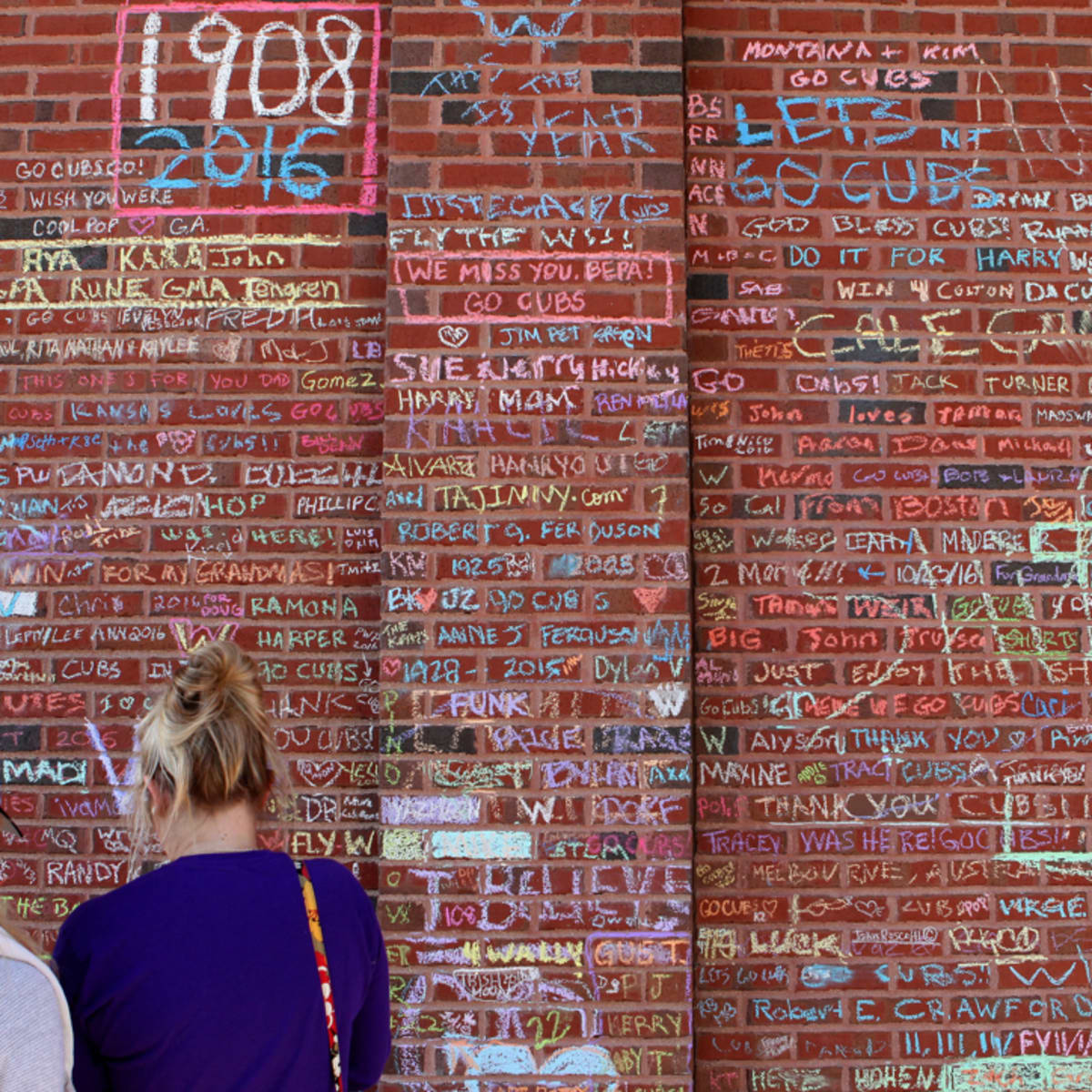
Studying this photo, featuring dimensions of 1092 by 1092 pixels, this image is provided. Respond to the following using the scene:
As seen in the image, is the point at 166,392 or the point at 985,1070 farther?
the point at 166,392

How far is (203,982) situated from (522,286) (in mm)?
2075

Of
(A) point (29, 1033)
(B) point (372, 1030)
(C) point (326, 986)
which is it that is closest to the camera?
(A) point (29, 1033)

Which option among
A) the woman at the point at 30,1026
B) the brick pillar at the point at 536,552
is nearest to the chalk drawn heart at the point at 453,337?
the brick pillar at the point at 536,552

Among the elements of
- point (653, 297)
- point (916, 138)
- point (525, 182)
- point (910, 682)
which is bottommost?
point (910, 682)

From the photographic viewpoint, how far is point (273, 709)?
3391 mm

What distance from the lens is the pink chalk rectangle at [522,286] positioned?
3.29 metres

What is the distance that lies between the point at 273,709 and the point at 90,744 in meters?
0.54

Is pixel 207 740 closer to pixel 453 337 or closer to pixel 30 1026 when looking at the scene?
pixel 30 1026

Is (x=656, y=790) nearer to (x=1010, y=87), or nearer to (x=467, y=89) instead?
(x=467, y=89)

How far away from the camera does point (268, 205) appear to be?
11.7 feet

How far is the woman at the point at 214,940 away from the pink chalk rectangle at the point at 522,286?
4.61 feet

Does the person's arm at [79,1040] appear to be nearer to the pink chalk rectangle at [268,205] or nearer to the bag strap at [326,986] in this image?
the bag strap at [326,986]

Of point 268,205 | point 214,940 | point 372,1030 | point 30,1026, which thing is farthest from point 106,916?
point 268,205

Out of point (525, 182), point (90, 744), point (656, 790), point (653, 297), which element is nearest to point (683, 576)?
point (656, 790)
